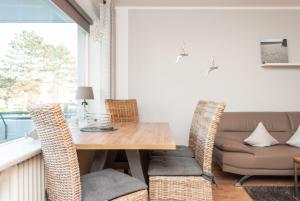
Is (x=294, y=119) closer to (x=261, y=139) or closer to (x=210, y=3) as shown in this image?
(x=261, y=139)

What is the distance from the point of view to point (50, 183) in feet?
5.36

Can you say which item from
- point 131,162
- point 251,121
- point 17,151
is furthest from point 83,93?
point 251,121

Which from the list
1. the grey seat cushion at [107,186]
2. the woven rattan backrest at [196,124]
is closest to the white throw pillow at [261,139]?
the woven rattan backrest at [196,124]

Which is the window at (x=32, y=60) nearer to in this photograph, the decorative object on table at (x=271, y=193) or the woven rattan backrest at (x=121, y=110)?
the woven rattan backrest at (x=121, y=110)

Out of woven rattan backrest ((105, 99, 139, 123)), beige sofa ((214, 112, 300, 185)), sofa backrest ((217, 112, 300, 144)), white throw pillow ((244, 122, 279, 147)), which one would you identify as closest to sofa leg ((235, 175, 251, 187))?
beige sofa ((214, 112, 300, 185))

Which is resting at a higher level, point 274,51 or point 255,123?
point 274,51

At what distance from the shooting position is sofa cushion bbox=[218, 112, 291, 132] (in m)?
3.78

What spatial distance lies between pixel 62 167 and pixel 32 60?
1192mm

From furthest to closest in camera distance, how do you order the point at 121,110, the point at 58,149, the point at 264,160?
the point at 121,110 < the point at 264,160 < the point at 58,149

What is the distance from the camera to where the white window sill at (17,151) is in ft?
4.59

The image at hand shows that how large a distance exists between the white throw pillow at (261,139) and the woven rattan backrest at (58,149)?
8.21 feet

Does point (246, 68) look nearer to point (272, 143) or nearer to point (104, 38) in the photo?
point (272, 143)

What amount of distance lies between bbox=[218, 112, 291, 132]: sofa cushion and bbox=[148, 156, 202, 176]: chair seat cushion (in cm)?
154

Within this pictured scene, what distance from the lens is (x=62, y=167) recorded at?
4.96 ft
